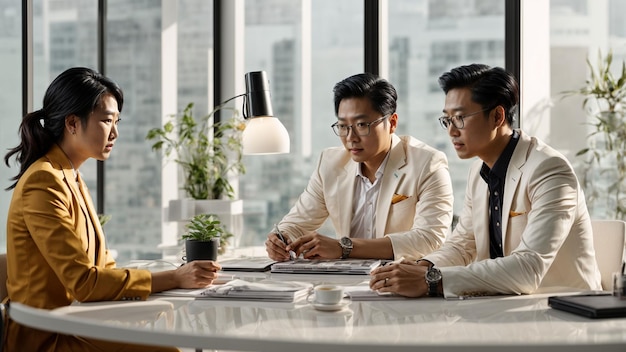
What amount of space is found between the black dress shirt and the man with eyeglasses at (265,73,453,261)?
37cm

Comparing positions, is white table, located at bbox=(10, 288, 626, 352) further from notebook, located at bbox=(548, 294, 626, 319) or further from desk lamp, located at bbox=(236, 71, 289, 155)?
desk lamp, located at bbox=(236, 71, 289, 155)

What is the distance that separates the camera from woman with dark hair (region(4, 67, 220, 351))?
2.14 meters

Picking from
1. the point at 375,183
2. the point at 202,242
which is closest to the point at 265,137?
the point at 375,183

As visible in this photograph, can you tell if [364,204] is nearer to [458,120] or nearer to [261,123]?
[261,123]

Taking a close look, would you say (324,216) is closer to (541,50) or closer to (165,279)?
(165,279)

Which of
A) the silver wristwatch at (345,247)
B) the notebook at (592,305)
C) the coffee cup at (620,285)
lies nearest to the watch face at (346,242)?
the silver wristwatch at (345,247)

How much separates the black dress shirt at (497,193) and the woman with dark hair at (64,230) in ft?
3.43

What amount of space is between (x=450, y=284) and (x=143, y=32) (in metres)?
3.76

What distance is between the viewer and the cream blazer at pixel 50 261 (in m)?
2.13

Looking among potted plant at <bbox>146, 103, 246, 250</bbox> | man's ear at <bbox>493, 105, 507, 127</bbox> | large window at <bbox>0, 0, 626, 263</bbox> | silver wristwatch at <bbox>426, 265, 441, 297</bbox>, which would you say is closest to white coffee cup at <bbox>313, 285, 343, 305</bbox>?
silver wristwatch at <bbox>426, 265, 441, 297</bbox>

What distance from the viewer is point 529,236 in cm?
234

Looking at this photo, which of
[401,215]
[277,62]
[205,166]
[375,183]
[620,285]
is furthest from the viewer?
[277,62]

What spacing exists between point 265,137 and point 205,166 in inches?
60.6

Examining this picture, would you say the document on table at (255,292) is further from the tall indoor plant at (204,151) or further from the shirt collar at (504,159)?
the tall indoor plant at (204,151)
